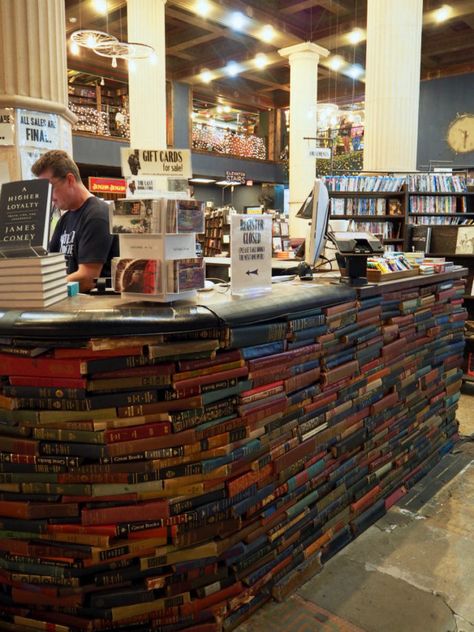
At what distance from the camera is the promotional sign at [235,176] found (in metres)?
17.0

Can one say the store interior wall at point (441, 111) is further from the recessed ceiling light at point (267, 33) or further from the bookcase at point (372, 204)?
the bookcase at point (372, 204)

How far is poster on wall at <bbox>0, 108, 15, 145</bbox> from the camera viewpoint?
3.17 metres

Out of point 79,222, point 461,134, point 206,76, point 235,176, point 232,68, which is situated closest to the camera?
point 79,222

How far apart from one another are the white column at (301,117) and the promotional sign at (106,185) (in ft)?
14.6

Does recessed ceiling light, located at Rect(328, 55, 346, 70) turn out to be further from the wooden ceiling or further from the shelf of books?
the shelf of books

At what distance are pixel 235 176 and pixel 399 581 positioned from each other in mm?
15847

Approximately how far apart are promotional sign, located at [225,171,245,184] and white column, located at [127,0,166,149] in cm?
724

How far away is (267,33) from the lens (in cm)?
1218

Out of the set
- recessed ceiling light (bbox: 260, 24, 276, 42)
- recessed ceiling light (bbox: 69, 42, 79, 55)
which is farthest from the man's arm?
recessed ceiling light (bbox: 69, 42, 79, 55)

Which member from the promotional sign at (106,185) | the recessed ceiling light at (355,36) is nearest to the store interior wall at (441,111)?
the recessed ceiling light at (355,36)

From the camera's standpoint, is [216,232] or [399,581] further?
[216,232]

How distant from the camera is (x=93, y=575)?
74.0 inches

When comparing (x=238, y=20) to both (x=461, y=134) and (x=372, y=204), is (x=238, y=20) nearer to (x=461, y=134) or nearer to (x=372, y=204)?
(x=461, y=134)

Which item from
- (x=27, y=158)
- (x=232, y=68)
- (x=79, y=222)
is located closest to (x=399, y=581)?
(x=79, y=222)
